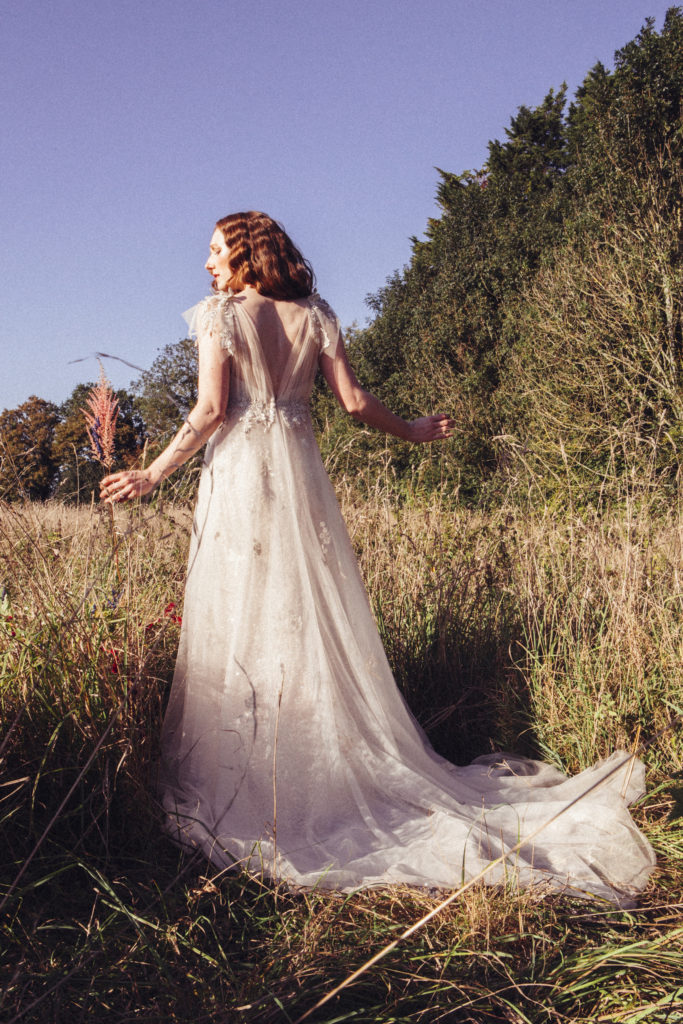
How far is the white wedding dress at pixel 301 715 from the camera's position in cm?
236

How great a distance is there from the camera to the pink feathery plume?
6.30ft

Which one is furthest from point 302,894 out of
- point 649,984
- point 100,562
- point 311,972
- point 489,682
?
point 489,682

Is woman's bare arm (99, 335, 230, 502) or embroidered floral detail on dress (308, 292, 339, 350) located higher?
Result: embroidered floral detail on dress (308, 292, 339, 350)

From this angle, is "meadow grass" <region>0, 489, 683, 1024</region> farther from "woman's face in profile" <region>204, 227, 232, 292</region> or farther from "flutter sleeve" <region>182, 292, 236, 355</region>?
"woman's face in profile" <region>204, 227, 232, 292</region>

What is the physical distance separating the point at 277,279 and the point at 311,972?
2.20 meters

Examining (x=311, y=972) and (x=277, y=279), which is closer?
(x=311, y=972)

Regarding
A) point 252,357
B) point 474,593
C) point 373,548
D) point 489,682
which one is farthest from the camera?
point 373,548

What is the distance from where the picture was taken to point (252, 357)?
272cm

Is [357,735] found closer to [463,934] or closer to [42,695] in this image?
[463,934]

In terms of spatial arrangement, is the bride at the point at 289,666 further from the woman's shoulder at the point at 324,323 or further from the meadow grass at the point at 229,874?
the meadow grass at the point at 229,874

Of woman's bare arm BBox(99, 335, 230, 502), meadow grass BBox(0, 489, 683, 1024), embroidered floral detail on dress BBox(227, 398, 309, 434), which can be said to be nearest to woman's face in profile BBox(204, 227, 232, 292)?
woman's bare arm BBox(99, 335, 230, 502)

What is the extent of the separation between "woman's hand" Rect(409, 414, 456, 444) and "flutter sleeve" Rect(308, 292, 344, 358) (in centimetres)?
48

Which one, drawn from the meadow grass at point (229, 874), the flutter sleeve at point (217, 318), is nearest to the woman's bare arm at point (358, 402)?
the flutter sleeve at point (217, 318)

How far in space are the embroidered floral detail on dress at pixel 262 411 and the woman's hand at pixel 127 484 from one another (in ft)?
1.45
